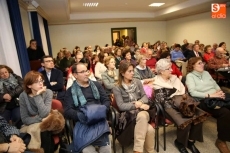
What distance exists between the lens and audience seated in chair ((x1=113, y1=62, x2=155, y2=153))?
1.96 metres

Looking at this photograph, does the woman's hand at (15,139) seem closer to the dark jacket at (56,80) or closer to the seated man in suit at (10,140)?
the seated man in suit at (10,140)

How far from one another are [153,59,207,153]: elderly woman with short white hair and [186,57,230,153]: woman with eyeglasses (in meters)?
0.18

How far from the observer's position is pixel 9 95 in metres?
2.38

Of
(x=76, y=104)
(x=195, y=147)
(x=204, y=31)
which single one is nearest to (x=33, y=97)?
(x=76, y=104)

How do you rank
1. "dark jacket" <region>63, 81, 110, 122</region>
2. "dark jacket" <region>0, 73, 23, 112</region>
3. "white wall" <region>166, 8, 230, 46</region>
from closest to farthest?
1. "dark jacket" <region>63, 81, 110, 122</region>
2. "dark jacket" <region>0, 73, 23, 112</region>
3. "white wall" <region>166, 8, 230, 46</region>

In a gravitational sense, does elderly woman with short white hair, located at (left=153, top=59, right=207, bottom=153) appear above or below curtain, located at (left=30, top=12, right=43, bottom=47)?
below

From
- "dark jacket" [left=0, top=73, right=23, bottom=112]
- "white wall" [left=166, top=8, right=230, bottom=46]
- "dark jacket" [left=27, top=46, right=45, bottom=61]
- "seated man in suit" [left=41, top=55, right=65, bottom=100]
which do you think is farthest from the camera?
"white wall" [left=166, top=8, right=230, bottom=46]

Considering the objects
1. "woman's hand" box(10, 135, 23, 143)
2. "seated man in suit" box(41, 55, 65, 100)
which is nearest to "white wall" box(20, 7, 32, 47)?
"seated man in suit" box(41, 55, 65, 100)

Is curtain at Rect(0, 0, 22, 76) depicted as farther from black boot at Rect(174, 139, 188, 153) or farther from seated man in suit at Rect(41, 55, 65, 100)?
black boot at Rect(174, 139, 188, 153)

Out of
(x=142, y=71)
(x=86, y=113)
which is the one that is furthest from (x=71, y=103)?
(x=142, y=71)

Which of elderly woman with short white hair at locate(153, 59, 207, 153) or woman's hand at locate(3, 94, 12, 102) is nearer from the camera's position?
elderly woman with short white hair at locate(153, 59, 207, 153)

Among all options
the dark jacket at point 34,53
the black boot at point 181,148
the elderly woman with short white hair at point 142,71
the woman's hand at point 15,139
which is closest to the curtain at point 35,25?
the dark jacket at point 34,53

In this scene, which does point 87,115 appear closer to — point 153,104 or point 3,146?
point 3,146

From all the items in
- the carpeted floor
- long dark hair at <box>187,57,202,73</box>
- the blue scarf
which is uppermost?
long dark hair at <box>187,57,202,73</box>
